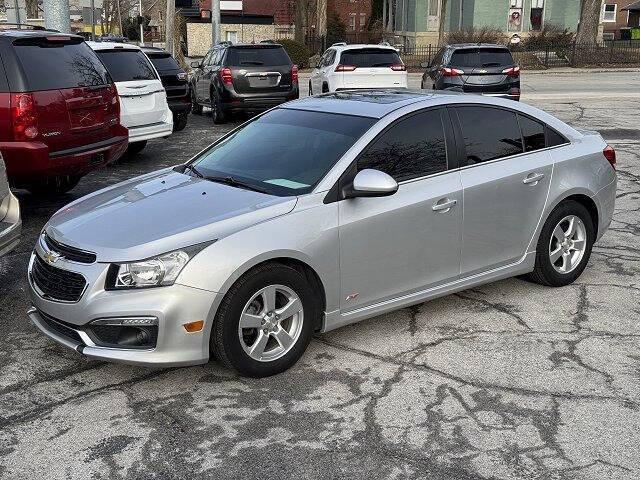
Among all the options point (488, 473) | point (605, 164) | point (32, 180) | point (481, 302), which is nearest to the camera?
point (488, 473)

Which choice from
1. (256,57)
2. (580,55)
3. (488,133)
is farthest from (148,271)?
(580,55)

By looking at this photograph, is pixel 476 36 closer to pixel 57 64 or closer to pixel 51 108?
pixel 57 64

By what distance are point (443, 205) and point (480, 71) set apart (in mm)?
12695

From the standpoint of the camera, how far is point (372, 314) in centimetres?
484

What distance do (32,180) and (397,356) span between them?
14.4ft

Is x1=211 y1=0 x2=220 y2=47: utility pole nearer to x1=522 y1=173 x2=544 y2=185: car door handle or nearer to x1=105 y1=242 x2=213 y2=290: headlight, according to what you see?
x1=522 y1=173 x2=544 y2=185: car door handle

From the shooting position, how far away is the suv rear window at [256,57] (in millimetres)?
15977

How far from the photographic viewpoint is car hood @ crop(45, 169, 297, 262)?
13.7 feet

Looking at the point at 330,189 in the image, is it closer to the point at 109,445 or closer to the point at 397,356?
the point at 397,356

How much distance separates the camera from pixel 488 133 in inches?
217

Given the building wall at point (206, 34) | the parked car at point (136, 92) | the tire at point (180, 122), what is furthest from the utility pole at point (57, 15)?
the building wall at point (206, 34)

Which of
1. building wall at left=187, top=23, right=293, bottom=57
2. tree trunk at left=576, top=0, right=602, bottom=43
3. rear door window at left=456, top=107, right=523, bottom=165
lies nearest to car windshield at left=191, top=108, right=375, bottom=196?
rear door window at left=456, top=107, right=523, bottom=165

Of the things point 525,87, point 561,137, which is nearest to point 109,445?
point 561,137

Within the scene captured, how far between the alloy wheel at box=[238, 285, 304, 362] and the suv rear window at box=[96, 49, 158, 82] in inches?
294
